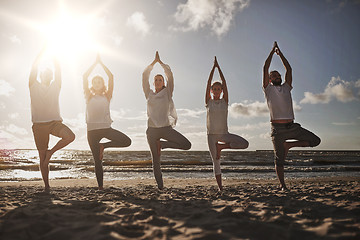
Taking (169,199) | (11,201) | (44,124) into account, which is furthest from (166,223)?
(44,124)

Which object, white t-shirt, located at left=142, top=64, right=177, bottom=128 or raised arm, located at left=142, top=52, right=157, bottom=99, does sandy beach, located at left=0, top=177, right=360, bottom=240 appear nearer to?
white t-shirt, located at left=142, top=64, right=177, bottom=128

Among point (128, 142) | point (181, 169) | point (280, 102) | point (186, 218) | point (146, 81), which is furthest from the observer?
point (181, 169)

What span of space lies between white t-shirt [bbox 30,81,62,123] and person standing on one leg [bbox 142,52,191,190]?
6.76 feet

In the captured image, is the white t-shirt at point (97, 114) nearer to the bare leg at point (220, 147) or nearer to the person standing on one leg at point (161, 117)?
the person standing on one leg at point (161, 117)

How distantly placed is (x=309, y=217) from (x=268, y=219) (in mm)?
566

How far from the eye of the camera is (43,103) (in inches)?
227

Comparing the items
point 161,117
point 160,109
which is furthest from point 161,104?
point 161,117

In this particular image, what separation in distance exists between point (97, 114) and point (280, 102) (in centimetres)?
422

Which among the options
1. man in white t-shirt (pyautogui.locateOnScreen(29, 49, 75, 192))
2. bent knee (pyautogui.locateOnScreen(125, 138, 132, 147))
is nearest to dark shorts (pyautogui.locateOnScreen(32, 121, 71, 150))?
man in white t-shirt (pyautogui.locateOnScreen(29, 49, 75, 192))

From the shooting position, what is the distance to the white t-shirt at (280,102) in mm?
5832

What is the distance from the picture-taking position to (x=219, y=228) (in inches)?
119

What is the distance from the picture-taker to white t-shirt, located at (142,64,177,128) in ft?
19.4

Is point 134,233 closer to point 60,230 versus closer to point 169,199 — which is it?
point 60,230

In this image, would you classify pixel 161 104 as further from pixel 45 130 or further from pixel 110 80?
pixel 45 130
